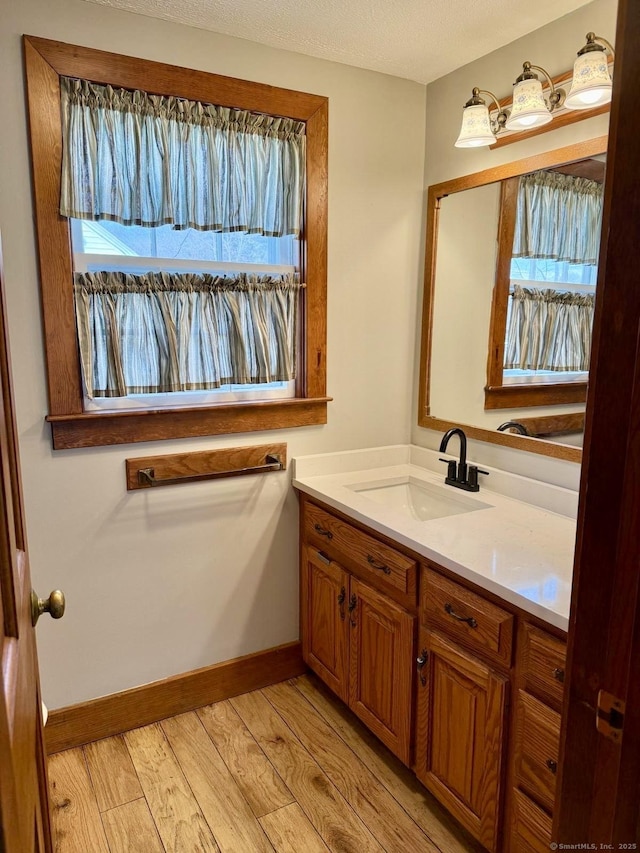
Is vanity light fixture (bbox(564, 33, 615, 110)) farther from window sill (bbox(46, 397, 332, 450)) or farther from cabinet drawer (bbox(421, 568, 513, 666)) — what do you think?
cabinet drawer (bbox(421, 568, 513, 666))

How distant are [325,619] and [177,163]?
1.79 meters

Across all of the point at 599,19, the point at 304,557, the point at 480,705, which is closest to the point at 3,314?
the point at 480,705

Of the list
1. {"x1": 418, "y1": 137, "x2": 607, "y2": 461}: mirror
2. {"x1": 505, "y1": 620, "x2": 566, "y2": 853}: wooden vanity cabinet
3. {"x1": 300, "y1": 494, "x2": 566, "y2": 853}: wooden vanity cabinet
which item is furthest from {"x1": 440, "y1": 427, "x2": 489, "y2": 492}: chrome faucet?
{"x1": 505, "y1": 620, "x2": 566, "y2": 853}: wooden vanity cabinet

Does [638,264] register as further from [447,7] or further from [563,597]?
[447,7]

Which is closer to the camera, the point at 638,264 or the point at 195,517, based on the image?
the point at 638,264

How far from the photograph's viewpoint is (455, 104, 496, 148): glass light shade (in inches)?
78.8

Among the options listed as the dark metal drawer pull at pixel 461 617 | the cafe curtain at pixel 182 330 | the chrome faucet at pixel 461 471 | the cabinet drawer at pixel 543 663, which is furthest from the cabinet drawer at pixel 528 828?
the cafe curtain at pixel 182 330

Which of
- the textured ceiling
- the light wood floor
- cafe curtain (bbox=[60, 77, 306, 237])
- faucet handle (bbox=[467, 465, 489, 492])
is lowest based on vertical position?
the light wood floor

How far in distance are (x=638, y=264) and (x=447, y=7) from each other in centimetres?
175

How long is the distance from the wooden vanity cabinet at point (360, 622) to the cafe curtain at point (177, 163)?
118cm

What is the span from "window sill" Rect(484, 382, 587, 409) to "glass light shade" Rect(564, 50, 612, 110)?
838mm

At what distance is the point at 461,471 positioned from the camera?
2285mm

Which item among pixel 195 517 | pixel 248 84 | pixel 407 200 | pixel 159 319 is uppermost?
pixel 248 84

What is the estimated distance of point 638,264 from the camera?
1.89 feet
